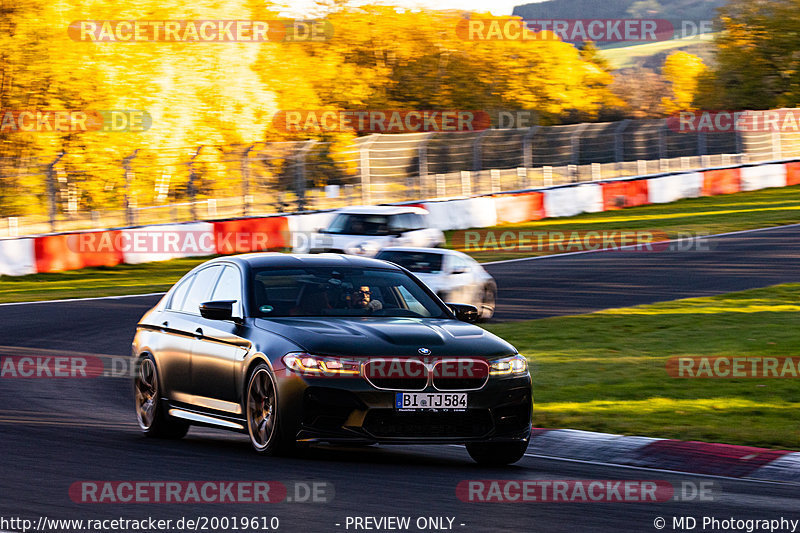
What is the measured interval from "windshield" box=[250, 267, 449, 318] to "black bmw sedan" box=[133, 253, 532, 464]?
0.01 m

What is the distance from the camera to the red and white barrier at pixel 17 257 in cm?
2488

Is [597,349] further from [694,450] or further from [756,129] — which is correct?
[756,129]

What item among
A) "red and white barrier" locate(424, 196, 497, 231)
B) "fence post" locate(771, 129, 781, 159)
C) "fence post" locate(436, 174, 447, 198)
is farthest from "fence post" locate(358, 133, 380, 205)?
"fence post" locate(771, 129, 781, 159)

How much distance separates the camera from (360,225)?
22359 mm

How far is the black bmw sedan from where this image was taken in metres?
7.83

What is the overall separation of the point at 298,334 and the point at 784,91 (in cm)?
6079

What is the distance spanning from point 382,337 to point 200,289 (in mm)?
Result: 2168

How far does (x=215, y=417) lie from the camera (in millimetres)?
8844

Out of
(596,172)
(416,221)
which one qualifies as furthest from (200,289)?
(596,172)

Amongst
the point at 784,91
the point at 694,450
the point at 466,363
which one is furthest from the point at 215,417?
the point at 784,91

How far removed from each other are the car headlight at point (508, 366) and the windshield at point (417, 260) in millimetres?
10229

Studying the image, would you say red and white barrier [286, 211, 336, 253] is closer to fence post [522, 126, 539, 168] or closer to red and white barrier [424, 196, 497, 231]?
red and white barrier [424, 196, 497, 231]

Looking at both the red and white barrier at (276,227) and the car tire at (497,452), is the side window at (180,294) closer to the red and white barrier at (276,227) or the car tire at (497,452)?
the car tire at (497,452)

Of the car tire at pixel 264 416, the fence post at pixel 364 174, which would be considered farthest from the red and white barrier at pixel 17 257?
the car tire at pixel 264 416
